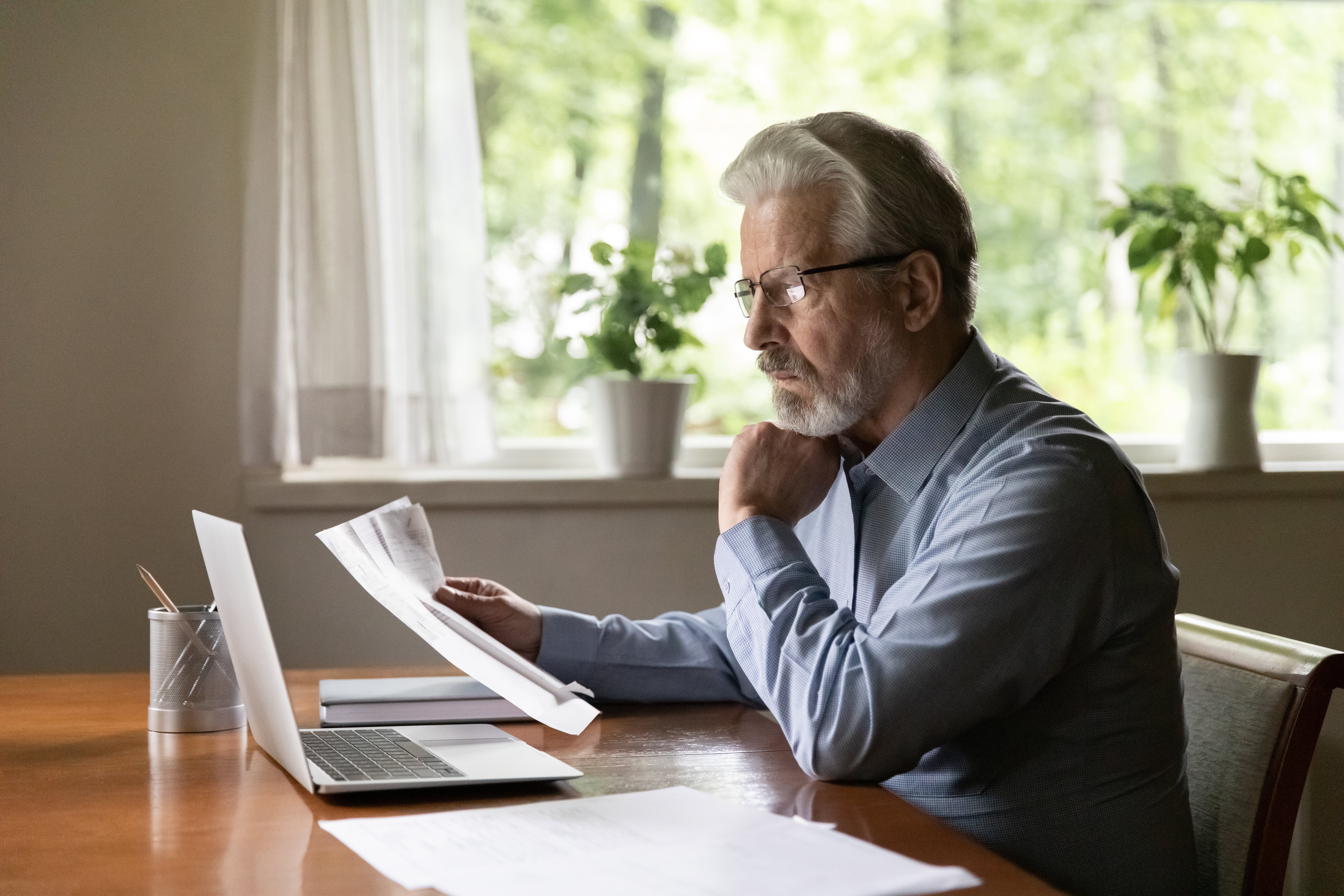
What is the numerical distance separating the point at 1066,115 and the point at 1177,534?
972mm

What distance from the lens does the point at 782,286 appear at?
1399 mm

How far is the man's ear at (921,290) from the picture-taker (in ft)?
4.44

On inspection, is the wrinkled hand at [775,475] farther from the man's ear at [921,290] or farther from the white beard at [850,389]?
the man's ear at [921,290]

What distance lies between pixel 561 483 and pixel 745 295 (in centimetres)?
89

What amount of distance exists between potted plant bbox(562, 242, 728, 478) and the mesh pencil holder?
120 cm

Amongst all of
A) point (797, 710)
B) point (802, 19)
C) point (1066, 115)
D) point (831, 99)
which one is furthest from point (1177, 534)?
point (797, 710)

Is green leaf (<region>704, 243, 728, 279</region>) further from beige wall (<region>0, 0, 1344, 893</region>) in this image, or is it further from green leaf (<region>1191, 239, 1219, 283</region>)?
green leaf (<region>1191, 239, 1219, 283</region>)

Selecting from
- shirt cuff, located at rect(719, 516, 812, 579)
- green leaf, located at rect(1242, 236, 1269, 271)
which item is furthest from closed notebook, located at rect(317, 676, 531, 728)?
green leaf, located at rect(1242, 236, 1269, 271)

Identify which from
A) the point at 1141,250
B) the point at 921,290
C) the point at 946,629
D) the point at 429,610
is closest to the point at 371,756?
the point at 429,610

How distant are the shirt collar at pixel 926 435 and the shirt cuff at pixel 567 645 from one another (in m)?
0.37

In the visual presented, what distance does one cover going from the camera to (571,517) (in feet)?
7.57

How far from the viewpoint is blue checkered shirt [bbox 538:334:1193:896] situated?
1.03 m

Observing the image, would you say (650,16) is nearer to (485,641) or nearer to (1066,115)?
(1066,115)

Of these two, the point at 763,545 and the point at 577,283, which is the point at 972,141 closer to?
the point at 577,283
